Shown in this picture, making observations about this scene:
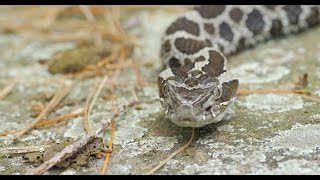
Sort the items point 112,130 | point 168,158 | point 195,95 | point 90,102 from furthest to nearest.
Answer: point 90,102 → point 112,130 → point 195,95 → point 168,158

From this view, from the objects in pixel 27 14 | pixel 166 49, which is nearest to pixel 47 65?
pixel 166 49

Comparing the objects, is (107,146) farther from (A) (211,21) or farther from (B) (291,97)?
(A) (211,21)

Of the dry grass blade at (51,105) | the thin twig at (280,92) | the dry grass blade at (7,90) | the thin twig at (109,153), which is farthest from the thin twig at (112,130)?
the thin twig at (280,92)

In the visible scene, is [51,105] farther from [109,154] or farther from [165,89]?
[165,89]

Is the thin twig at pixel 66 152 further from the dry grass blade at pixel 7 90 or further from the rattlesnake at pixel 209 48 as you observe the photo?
the dry grass blade at pixel 7 90

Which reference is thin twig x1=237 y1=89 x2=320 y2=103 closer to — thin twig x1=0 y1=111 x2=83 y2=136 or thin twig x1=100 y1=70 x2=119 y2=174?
thin twig x1=100 y1=70 x2=119 y2=174

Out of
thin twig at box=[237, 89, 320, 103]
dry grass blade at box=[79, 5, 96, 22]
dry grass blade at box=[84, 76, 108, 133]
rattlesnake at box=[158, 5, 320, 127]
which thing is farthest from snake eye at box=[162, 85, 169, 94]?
dry grass blade at box=[79, 5, 96, 22]

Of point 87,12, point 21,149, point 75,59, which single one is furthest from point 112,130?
point 87,12
